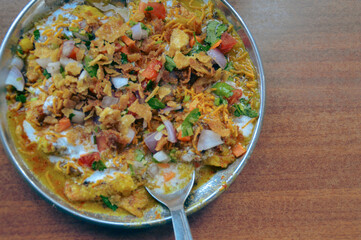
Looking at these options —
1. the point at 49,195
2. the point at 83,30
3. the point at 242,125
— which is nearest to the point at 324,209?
the point at 242,125

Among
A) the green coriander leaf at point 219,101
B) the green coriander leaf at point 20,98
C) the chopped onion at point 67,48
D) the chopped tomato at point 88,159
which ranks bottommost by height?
the chopped tomato at point 88,159

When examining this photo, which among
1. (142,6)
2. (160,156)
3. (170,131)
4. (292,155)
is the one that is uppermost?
(142,6)

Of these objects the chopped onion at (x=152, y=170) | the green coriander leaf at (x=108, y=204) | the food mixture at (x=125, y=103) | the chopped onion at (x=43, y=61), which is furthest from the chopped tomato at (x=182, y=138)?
the chopped onion at (x=43, y=61)

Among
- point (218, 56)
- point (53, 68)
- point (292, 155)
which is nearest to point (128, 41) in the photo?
point (53, 68)

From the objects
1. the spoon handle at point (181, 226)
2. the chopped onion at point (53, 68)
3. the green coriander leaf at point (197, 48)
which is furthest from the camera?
the green coriander leaf at point (197, 48)

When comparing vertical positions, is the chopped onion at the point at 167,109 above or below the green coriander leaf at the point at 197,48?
below

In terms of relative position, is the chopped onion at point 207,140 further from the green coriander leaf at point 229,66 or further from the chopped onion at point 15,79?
the chopped onion at point 15,79

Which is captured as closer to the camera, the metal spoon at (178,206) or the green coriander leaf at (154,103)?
the metal spoon at (178,206)

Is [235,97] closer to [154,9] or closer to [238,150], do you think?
[238,150]

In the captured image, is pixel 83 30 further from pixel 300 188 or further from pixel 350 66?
pixel 350 66
